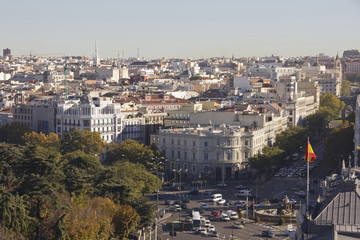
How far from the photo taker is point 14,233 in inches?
1758

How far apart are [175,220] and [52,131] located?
4452 cm

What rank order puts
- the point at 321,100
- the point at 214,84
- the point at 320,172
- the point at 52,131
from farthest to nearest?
the point at 214,84 → the point at 321,100 → the point at 52,131 → the point at 320,172

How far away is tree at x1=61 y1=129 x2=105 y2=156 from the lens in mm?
88312

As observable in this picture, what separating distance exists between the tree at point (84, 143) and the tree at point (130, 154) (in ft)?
10.3

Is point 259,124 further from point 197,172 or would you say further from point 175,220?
point 175,220

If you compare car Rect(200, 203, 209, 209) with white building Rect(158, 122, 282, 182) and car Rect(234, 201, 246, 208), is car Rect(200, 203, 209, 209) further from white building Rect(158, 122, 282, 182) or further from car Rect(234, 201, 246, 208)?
white building Rect(158, 122, 282, 182)

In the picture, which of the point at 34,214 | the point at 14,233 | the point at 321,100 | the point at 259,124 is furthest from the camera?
the point at 321,100

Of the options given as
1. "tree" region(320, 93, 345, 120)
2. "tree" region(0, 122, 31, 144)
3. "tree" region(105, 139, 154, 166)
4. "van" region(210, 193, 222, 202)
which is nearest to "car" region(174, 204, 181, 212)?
"van" region(210, 193, 222, 202)

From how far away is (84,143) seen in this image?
89438 millimetres

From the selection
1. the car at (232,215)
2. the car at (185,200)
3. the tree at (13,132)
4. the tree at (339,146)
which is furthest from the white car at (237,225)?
the tree at (13,132)

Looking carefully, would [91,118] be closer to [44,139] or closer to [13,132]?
[44,139]

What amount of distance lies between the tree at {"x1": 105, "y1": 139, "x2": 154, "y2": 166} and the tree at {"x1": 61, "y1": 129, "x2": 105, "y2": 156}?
3128 mm

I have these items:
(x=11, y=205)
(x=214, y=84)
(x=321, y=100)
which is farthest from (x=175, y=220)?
(x=214, y=84)

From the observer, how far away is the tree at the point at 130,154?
83.3 meters
